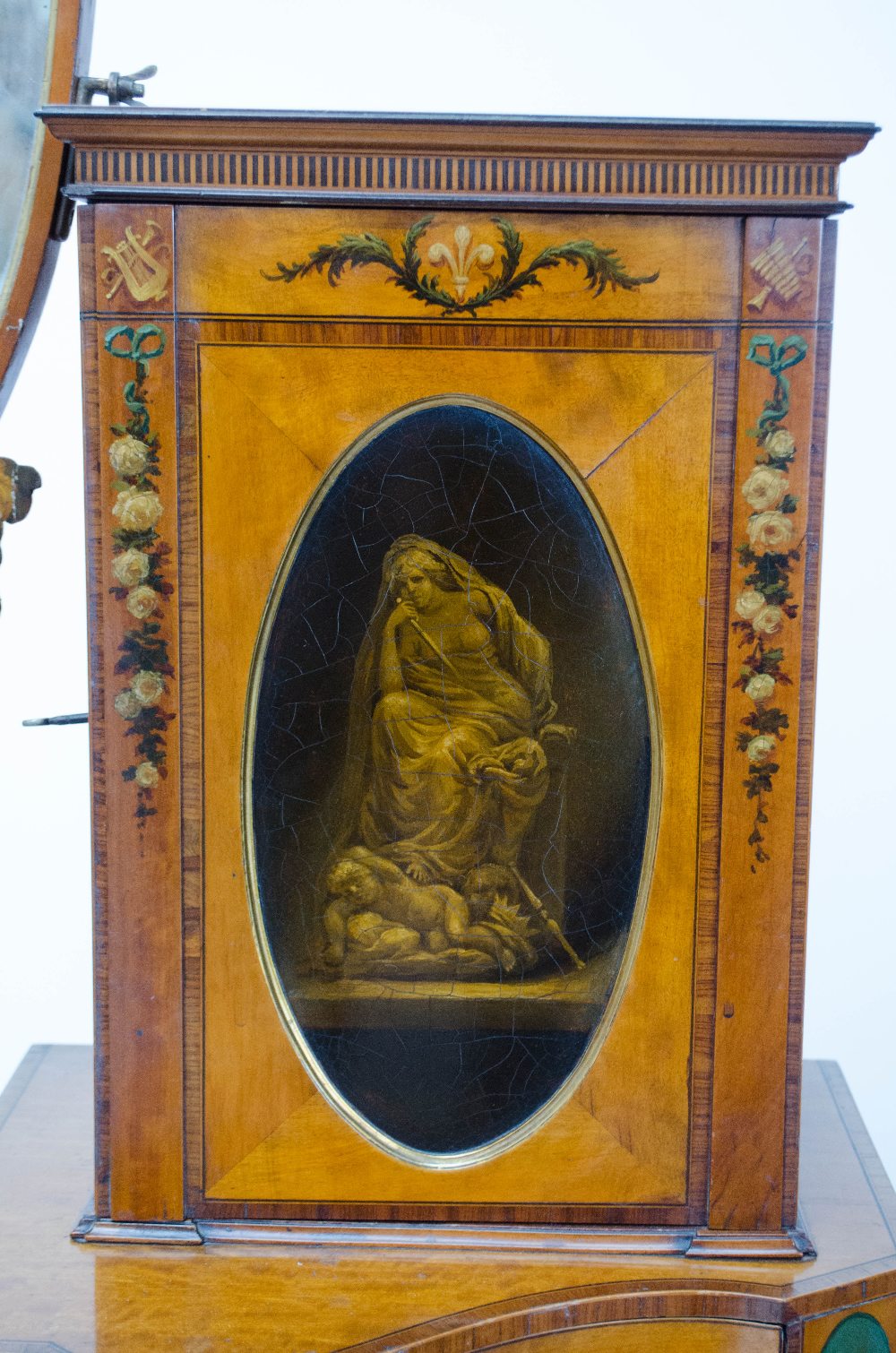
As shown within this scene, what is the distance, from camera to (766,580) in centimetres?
185

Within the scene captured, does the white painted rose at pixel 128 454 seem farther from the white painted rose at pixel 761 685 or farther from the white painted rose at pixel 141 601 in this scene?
the white painted rose at pixel 761 685

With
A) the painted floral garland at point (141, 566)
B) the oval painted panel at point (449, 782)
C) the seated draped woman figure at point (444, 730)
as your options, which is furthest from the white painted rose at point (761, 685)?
the painted floral garland at point (141, 566)

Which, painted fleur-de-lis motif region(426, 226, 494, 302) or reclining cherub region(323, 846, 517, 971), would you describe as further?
reclining cherub region(323, 846, 517, 971)

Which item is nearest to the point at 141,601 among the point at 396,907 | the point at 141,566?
the point at 141,566

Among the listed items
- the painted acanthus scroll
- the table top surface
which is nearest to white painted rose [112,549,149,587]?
the painted acanthus scroll

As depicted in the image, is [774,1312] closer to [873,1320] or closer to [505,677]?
[873,1320]

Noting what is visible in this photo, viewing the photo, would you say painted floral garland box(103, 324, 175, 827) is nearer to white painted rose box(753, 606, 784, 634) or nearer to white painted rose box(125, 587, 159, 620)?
white painted rose box(125, 587, 159, 620)

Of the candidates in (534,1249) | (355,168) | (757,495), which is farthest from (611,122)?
(534,1249)

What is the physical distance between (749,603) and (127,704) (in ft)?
2.73

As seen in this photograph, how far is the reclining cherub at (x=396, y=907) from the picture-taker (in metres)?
1.91

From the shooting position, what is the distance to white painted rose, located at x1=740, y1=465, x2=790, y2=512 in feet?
5.99

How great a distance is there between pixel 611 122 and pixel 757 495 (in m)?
0.50

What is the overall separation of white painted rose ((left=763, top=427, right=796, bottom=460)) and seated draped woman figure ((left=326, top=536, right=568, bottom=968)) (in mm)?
388

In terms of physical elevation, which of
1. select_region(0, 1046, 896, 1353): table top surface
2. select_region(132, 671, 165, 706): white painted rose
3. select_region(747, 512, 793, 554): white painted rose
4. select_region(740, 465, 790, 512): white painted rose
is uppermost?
select_region(740, 465, 790, 512): white painted rose
